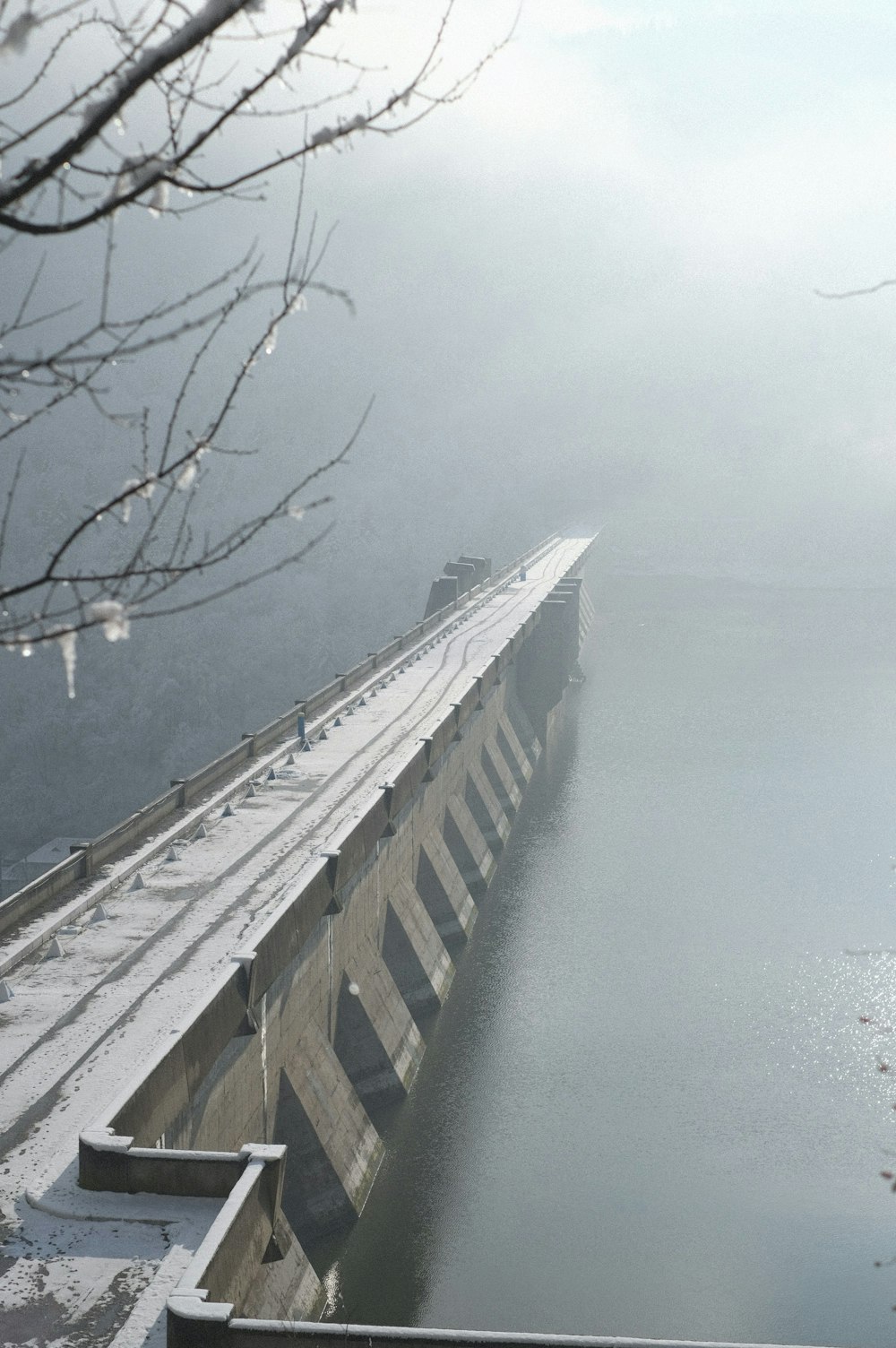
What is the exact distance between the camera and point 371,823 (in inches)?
1029

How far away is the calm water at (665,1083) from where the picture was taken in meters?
21.3

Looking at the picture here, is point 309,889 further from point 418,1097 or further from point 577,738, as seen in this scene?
point 577,738

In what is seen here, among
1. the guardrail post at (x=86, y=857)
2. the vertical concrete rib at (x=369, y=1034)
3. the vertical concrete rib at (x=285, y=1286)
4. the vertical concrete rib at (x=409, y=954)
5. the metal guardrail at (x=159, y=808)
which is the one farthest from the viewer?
the vertical concrete rib at (x=409, y=954)

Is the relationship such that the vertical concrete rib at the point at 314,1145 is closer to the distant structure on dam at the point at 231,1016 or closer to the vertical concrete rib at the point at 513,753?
the distant structure on dam at the point at 231,1016

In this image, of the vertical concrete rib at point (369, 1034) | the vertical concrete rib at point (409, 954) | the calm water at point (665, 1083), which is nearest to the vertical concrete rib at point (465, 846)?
the calm water at point (665, 1083)

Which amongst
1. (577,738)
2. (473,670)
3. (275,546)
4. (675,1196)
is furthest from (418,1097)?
(275,546)

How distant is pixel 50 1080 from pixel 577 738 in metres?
50.2

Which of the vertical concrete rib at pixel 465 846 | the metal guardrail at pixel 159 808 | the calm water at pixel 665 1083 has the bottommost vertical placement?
the calm water at pixel 665 1083

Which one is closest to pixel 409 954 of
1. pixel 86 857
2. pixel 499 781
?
pixel 86 857

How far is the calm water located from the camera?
70.0ft

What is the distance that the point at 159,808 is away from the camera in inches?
1069

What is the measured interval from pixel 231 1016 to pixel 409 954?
1438 centimetres

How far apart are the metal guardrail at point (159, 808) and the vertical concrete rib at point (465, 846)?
5758 mm

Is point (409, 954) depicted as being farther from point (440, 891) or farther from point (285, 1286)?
point (285, 1286)
